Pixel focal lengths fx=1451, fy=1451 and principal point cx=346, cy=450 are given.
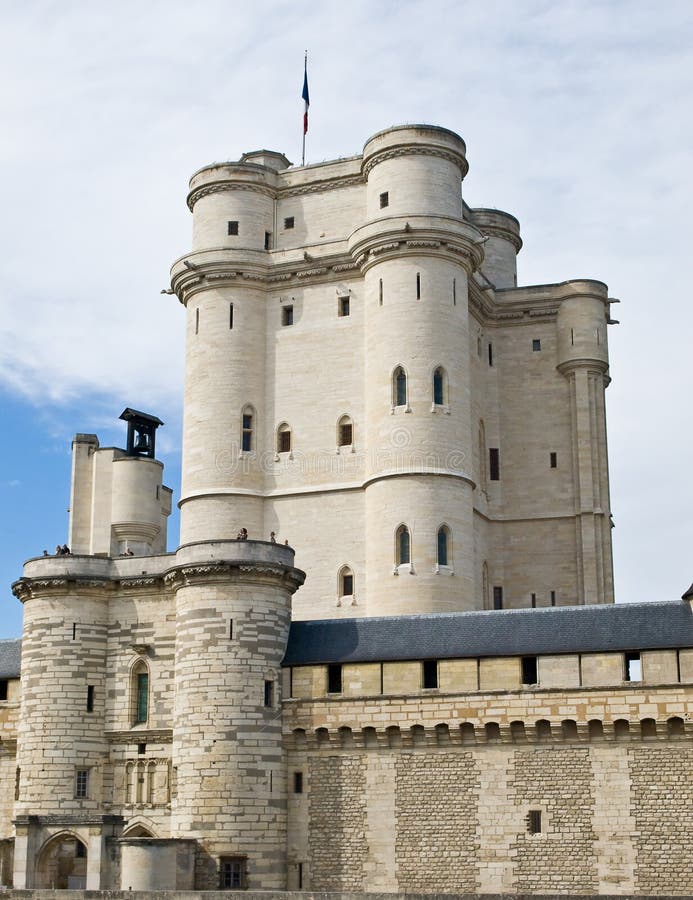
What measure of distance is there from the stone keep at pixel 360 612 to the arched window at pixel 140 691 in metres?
0.09

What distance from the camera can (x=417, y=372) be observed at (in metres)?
47.5

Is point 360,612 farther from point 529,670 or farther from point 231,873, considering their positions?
point 231,873

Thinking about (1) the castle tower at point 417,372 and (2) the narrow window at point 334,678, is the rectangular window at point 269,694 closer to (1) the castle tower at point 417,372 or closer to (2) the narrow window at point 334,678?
(2) the narrow window at point 334,678

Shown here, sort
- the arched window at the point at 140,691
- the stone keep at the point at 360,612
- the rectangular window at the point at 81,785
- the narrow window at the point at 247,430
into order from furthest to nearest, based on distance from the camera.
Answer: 1. the narrow window at the point at 247,430
2. the arched window at the point at 140,691
3. the rectangular window at the point at 81,785
4. the stone keep at the point at 360,612

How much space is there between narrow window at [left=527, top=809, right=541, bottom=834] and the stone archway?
37.6 feet

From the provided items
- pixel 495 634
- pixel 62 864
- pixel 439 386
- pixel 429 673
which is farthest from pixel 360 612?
pixel 62 864

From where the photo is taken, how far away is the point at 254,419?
168 feet

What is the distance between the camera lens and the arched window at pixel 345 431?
4988cm

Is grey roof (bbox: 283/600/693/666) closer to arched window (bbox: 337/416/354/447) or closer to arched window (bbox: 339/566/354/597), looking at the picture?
arched window (bbox: 339/566/354/597)

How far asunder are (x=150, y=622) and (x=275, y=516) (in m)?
11.0

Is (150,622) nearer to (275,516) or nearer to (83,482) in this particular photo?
(275,516)

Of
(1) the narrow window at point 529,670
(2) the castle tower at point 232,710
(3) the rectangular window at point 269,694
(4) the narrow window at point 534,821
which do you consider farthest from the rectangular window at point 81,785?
(1) the narrow window at point 529,670

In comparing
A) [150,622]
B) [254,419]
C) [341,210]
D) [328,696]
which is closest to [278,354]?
[254,419]

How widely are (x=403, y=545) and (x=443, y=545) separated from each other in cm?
128
